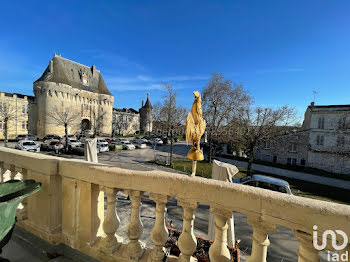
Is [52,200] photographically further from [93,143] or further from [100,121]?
[100,121]

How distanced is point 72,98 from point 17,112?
11316 mm

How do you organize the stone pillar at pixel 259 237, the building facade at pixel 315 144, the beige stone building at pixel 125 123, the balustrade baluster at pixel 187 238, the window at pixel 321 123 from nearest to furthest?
the stone pillar at pixel 259 237, the balustrade baluster at pixel 187 238, the building facade at pixel 315 144, the window at pixel 321 123, the beige stone building at pixel 125 123

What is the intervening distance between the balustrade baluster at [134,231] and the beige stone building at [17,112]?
43972 millimetres

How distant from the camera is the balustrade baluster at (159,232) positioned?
166cm

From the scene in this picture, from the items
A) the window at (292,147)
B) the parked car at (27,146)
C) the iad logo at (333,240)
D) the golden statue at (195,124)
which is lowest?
Result: the parked car at (27,146)

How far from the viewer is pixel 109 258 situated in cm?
181

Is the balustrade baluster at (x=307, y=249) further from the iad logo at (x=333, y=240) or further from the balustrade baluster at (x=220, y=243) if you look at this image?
the balustrade baluster at (x=220, y=243)

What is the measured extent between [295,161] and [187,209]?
101 feet

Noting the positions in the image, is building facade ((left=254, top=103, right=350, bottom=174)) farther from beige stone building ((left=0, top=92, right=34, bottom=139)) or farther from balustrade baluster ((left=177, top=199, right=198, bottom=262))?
beige stone building ((left=0, top=92, right=34, bottom=139))

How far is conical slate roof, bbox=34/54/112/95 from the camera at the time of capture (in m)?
40.6

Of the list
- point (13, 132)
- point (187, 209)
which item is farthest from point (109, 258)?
point (13, 132)

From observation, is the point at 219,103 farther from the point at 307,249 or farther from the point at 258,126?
the point at 307,249

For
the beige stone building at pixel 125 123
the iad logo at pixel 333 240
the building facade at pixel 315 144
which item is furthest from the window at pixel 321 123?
the beige stone building at pixel 125 123

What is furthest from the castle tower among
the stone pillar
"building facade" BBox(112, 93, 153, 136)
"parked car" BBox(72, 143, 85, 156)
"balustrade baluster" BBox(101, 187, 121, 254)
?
the stone pillar
